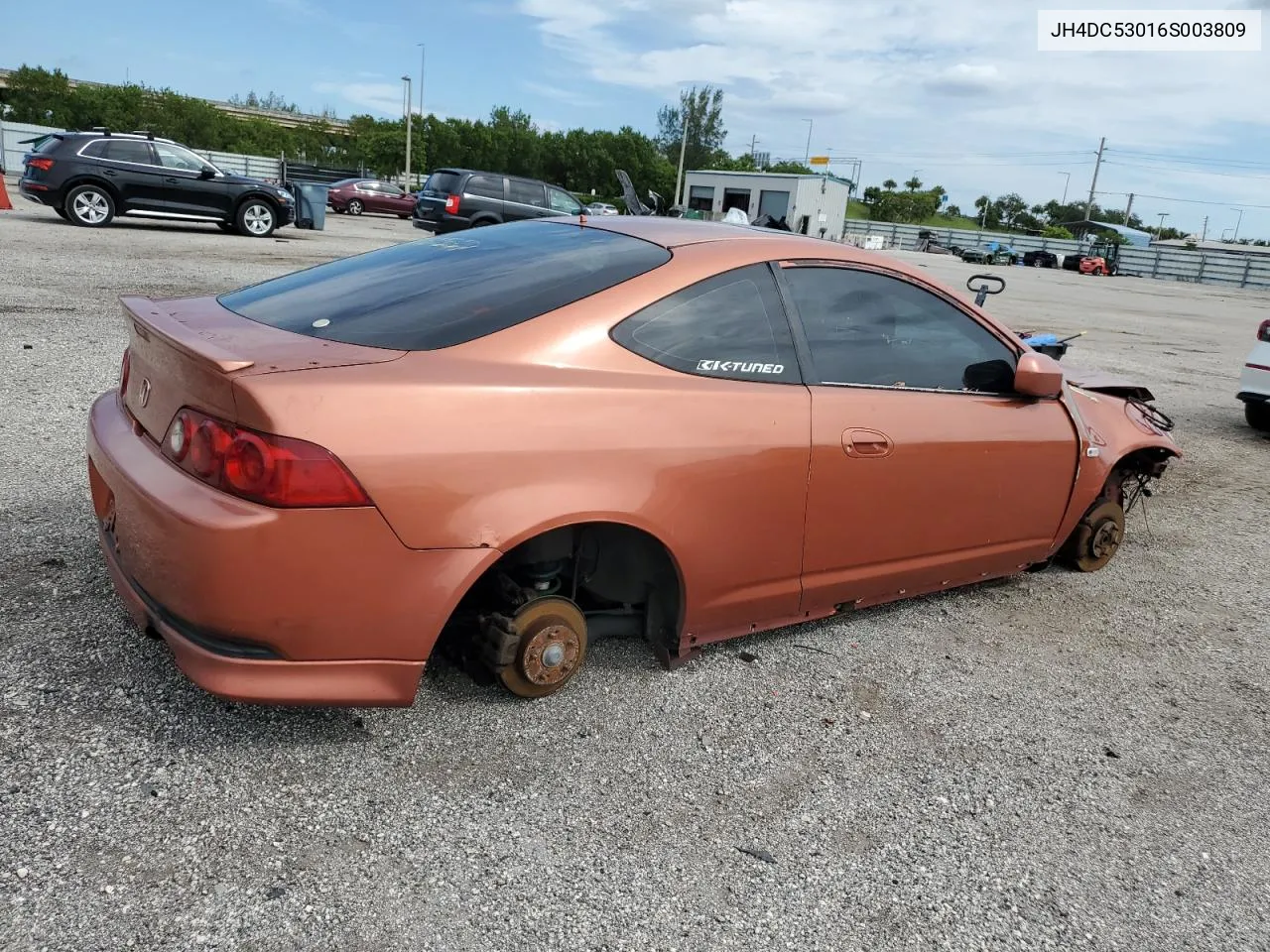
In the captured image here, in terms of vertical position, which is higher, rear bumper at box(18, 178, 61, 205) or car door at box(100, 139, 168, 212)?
car door at box(100, 139, 168, 212)

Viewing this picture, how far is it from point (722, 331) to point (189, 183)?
16.4 meters

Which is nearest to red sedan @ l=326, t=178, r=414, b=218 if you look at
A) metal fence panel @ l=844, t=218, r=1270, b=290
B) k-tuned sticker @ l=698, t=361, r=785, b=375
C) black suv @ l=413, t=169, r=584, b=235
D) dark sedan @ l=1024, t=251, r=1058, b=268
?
black suv @ l=413, t=169, r=584, b=235

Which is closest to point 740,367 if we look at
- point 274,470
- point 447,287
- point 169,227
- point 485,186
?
point 447,287

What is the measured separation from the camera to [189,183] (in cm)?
1642

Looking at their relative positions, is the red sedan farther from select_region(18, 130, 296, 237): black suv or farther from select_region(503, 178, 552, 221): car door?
select_region(18, 130, 296, 237): black suv

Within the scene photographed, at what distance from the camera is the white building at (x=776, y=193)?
60000mm

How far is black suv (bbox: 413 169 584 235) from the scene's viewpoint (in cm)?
2014

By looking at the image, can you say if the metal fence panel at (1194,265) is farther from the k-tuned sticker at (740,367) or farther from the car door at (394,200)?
the k-tuned sticker at (740,367)

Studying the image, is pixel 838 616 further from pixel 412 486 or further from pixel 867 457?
pixel 412 486

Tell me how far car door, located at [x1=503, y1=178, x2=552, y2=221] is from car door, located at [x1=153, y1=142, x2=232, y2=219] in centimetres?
595

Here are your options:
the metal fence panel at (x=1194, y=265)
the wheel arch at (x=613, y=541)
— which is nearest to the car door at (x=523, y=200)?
the wheel arch at (x=613, y=541)

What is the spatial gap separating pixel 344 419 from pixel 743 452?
117 cm

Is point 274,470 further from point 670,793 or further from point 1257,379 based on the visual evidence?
point 1257,379

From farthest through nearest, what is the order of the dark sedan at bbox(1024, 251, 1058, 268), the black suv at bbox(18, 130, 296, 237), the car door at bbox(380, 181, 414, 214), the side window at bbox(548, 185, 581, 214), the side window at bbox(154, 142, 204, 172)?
1. the dark sedan at bbox(1024, 251, 1058, 268)
2. the car door at bbox(380, 181, 414, 214)
3. the side window at bbox(548, 185, 581, 214)
4. the side window at bbox(154, 142, 204, 172)
5. the black suv at bbox(18, 130, 296, 237)
